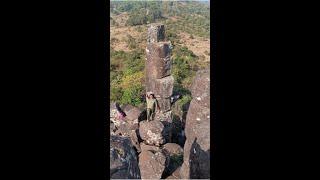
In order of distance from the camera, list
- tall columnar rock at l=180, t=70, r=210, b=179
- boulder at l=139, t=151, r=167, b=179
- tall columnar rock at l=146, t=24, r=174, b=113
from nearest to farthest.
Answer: tall columnar rock at l=180, t=70, r=210, b=179, boulder at l=139, t=151, r=167, b=179, tall columnar rock at l=146, t=24, r=174, b=113

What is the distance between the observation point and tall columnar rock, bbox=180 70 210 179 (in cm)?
531

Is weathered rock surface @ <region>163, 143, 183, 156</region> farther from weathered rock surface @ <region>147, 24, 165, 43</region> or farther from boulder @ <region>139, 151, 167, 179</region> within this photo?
weathered rock surface @ <region>147, 24, 165, 43</region>

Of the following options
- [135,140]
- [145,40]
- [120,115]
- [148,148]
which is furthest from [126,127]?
[145,40]

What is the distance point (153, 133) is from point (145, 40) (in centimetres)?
1414

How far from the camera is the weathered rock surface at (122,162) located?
4879mm

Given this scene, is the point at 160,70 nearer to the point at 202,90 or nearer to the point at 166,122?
the point at 166,122

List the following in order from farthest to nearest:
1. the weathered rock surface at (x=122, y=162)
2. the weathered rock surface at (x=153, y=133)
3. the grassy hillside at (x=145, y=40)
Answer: the grassy hillside at (x=145, y=40)
the weathered rock surface at (x=153, y=133)
the weathered rock surface at (x=122, y=162)

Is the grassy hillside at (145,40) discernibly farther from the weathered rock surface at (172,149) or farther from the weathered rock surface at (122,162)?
the weathered rock surface at (122,162)

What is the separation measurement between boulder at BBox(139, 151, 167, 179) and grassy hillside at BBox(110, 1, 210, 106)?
238 inches

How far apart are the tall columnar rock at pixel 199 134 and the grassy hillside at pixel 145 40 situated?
6.27 meters

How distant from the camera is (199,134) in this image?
535 cm

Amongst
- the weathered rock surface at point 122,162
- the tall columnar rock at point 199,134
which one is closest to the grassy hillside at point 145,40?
the tall columnar rock at point 199,134

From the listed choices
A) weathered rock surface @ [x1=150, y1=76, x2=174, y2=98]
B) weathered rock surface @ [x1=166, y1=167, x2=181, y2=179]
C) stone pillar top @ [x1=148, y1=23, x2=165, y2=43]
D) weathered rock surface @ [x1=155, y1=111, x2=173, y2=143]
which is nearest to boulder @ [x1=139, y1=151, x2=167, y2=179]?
weathered rock surface @ [x1=166, y1=167, x2=181, y2=179]
